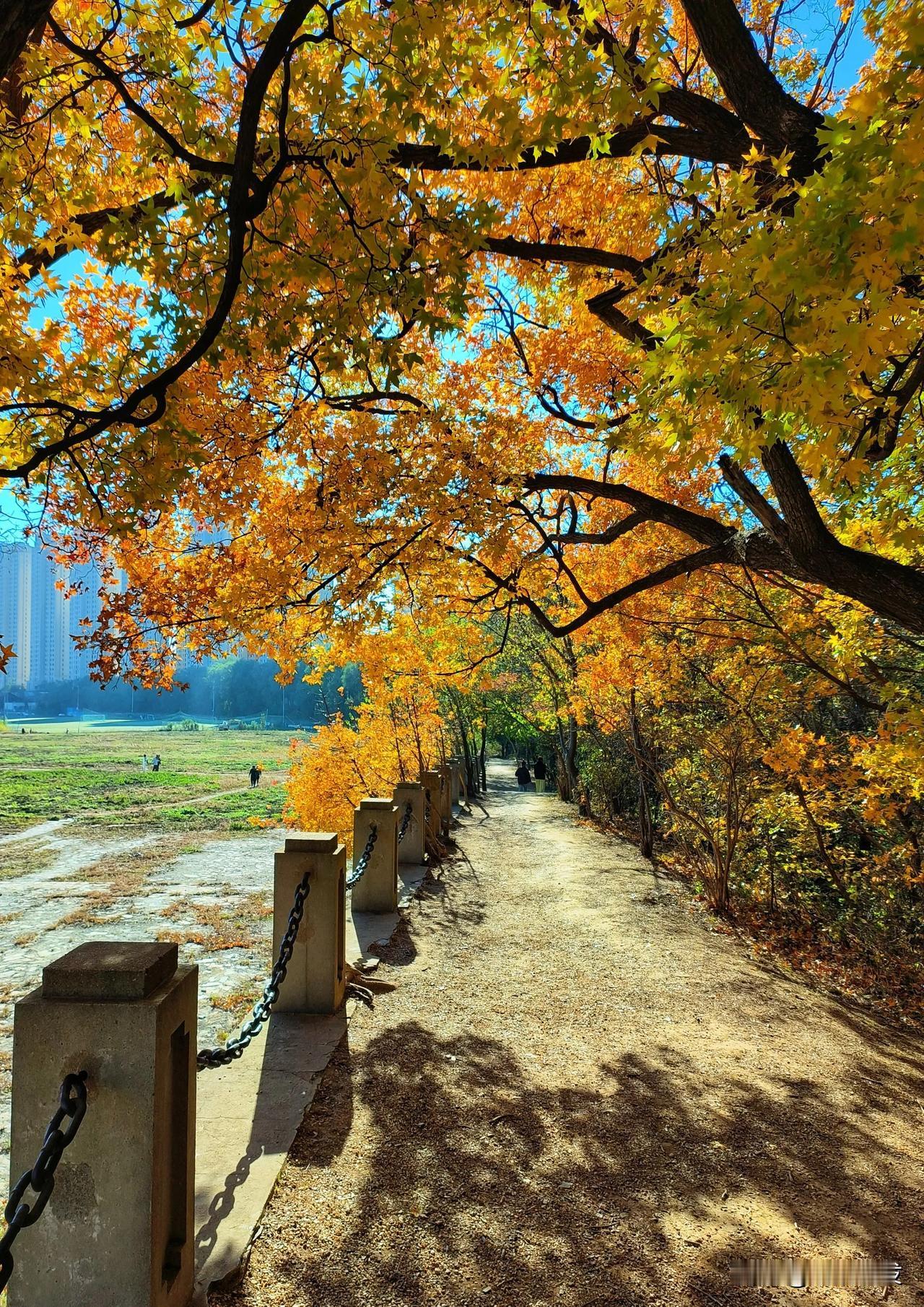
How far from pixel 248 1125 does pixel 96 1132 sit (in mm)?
1869

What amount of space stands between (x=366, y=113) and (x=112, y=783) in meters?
41.2

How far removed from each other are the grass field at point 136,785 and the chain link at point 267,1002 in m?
15.8

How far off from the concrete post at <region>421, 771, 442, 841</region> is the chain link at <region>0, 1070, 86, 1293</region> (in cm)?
933

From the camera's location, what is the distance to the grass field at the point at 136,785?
Result: 2720cm

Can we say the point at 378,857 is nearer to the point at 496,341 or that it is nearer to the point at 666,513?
the point at 666,513

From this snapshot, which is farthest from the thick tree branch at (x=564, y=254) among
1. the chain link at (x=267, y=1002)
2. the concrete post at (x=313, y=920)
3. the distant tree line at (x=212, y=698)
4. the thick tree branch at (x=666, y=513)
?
the distant tree line at (x=212, y=698)

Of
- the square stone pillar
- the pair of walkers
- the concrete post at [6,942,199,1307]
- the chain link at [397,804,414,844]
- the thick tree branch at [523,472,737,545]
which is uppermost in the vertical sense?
the thick tree branch at [523,472,737,545]

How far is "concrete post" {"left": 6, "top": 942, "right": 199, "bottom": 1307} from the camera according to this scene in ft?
7.02

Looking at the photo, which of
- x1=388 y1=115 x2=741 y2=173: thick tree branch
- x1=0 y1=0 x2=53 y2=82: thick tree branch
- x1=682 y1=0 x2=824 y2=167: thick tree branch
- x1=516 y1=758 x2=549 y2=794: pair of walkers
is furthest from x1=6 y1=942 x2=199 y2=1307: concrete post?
x1=516 y1=758 x2=549 y2=794: pair of walkers

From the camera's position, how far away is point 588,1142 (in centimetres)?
395

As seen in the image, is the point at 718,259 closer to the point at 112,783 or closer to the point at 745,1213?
the point at 745,1213

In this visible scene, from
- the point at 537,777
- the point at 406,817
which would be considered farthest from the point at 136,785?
the point at 406,817

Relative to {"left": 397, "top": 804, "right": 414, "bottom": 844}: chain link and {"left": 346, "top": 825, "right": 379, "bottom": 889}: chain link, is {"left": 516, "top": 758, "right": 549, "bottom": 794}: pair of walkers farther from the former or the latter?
{"left": 346, "top": 825, "right": 379, "bottom": 889}: chain link

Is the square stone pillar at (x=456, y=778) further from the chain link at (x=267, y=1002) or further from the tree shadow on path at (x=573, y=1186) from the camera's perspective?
the tree shadow on path at (x=573, y=1186)
